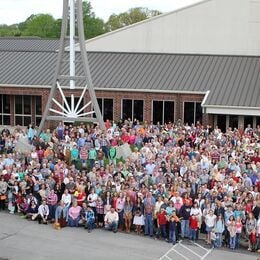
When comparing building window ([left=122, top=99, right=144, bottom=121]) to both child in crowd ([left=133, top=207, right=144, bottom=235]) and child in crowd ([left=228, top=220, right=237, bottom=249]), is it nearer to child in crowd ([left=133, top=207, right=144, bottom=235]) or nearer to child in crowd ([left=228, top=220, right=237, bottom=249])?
child in crowd ([left=133, top=207, right=144, bottom=235])

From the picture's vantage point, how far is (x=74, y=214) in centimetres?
1798

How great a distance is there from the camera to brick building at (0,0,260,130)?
32.5 meters

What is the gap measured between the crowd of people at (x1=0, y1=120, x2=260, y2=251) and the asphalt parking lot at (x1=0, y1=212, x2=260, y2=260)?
41 cm

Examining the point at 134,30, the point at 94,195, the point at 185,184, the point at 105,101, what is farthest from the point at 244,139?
the point at 134,30

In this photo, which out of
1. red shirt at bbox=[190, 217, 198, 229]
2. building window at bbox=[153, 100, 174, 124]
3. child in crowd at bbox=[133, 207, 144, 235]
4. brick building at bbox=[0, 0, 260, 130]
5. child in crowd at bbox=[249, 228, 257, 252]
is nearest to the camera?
child in crowd at bbox=[249, 228, 257, 252]

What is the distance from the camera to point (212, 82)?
33.2 meters

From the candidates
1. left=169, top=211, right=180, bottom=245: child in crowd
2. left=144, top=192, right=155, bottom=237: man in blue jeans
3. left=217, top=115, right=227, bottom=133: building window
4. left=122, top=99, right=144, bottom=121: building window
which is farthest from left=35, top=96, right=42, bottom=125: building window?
left=169, top=211, right=180, bottom=245: child in crowd

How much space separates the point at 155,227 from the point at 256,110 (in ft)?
48.3

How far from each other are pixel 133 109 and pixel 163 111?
1.74m

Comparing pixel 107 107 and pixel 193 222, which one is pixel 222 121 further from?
pixel 193 222

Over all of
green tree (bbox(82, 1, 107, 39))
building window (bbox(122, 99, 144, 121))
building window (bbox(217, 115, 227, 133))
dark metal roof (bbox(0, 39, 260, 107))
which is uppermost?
green tree (bbox(82, 1, 107, 39))

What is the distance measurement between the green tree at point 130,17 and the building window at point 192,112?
74.1 meters

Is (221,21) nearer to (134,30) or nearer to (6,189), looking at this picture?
(134,30)

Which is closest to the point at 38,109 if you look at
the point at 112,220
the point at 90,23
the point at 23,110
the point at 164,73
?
the point at 23,110
